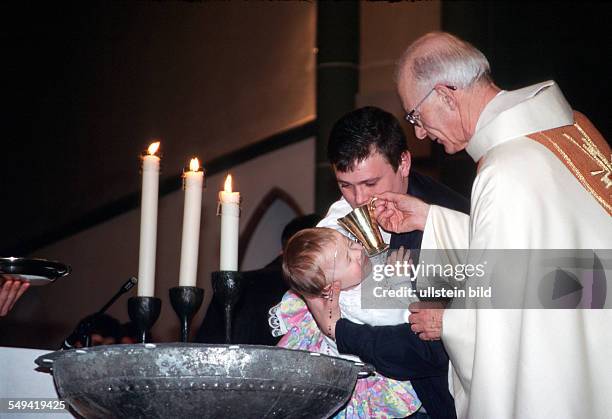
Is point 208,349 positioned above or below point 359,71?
below

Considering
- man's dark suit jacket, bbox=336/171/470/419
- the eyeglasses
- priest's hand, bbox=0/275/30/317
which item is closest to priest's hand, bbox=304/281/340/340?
man's dark suit jacket, bbox=336/171/470/419

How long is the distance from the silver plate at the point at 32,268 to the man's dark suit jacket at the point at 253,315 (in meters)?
1.45

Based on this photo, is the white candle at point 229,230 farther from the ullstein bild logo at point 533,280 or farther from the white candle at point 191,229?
the ullstein bild logo at point 533,280

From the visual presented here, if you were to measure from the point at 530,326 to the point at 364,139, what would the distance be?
Result: 4.26 ft

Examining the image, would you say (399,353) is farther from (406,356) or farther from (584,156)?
(584,156)

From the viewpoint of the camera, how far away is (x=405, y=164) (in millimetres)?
3656

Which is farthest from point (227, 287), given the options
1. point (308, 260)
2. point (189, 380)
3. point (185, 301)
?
point (308, 260)

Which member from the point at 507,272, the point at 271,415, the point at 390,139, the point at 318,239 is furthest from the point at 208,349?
the point at 390,139

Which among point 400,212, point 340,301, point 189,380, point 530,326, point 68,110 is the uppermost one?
point 68,110

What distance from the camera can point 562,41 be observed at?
19.3 feet

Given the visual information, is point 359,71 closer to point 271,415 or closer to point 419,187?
point 419,187

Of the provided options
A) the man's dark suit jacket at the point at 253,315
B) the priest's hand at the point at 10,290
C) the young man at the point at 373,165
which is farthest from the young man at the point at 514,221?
the man's dark suit jacket at the point at 253,315

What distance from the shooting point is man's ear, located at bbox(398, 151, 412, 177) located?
143 inches

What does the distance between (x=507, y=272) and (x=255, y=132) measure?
8.22m
